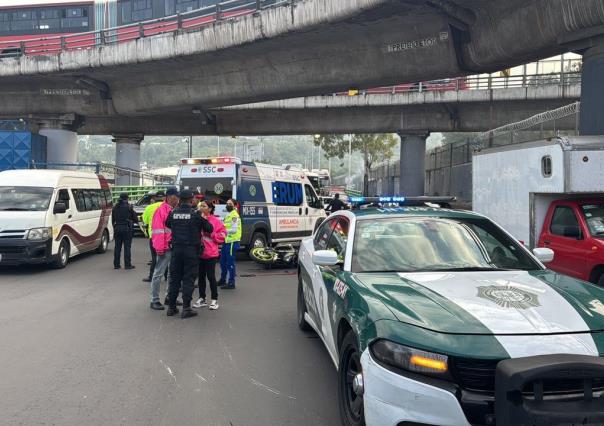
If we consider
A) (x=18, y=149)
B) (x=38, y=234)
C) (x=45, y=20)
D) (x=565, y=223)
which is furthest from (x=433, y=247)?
(x=45, y=20)

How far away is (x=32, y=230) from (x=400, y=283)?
9.34m

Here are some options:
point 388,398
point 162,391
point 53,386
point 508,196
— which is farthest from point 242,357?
point 508,196

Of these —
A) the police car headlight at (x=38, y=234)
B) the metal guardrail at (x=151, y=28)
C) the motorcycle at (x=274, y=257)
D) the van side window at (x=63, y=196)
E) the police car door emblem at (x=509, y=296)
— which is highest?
the metal guardrail at (x=151, y=28)

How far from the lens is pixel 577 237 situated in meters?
7.15

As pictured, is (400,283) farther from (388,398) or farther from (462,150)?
(462,150)

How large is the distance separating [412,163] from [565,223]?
64.1 feet

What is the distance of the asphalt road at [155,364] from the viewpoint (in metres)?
4.00

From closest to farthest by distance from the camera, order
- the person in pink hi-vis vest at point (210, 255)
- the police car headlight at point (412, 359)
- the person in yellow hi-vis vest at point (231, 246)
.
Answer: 1. the police car headlight at point (412, 359)
2. the person in pink hi-vis vest at point (210, 255)
3. the person in yellow hi-vis vest at point (231, 246)

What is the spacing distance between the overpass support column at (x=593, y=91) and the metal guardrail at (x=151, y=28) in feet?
26.3

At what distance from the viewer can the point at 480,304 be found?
321 centimetres

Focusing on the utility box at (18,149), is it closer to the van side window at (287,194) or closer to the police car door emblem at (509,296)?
the van side window at (287,194)

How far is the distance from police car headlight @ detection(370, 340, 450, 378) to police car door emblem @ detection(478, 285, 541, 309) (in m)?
0.68

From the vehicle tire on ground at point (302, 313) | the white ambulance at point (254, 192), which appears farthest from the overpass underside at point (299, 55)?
the vehicle tire on ground at point (302, 313)

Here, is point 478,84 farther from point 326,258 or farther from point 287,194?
point 326,258
